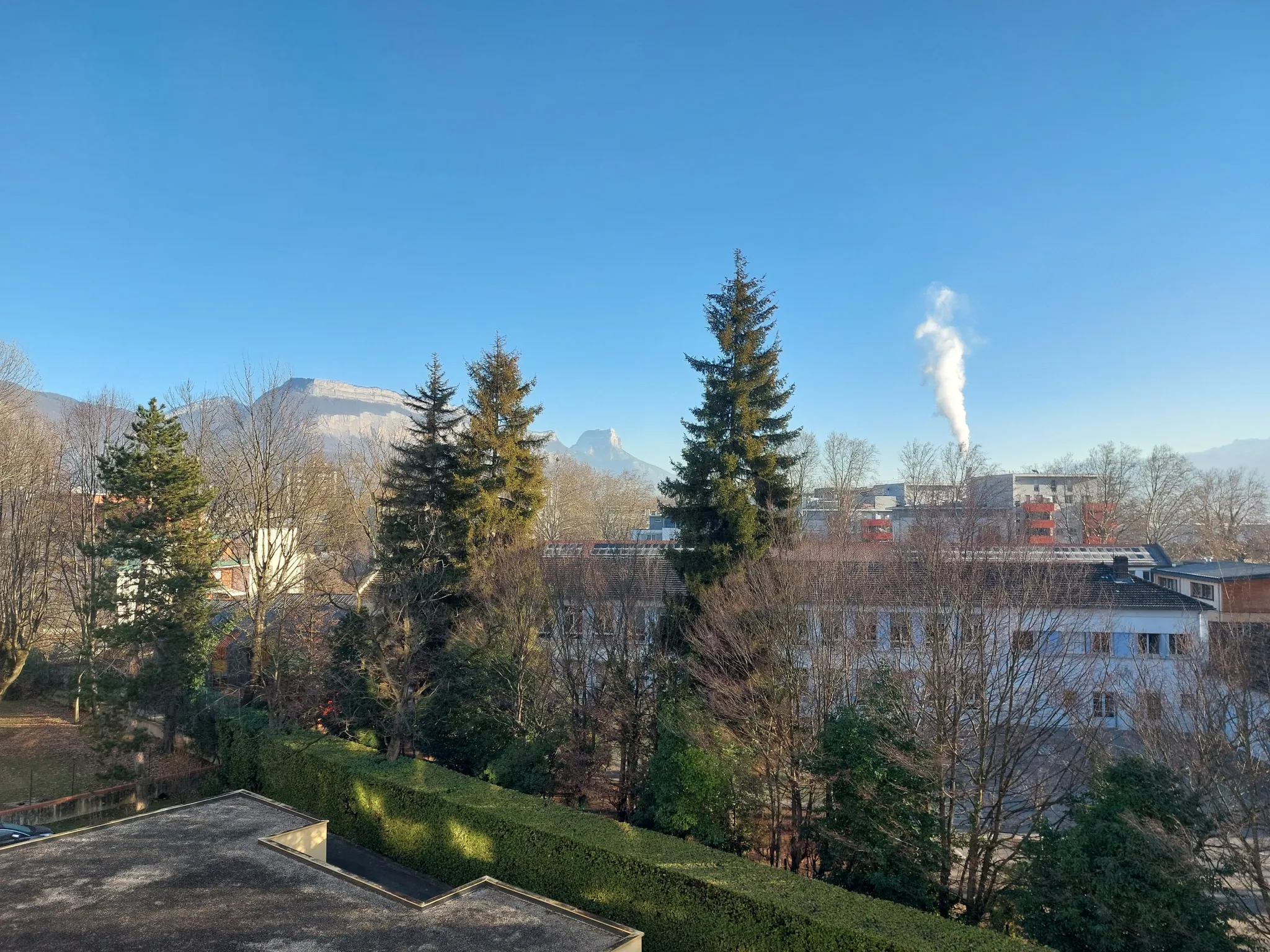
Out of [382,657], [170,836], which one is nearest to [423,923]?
[170,836]

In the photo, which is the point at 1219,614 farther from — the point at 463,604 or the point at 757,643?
the point at 463,604

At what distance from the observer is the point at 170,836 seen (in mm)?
14242

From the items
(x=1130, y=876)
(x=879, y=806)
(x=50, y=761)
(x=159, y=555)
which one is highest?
(x=159, y=555)

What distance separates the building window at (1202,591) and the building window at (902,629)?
2171cm

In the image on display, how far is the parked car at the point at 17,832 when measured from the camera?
670 inches

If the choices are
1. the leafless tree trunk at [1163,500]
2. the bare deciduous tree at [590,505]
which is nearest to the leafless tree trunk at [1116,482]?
the leafless tree trunk at [1163,500]

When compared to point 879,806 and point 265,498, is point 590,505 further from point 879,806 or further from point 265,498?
point 879,806

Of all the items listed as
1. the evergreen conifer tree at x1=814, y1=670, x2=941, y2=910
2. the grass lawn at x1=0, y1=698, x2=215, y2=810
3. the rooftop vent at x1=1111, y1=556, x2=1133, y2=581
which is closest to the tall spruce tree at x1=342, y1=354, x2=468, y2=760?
the grass lawn at x1=0, y1=698, x2=215, y2=810

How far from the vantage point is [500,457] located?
80.6ft

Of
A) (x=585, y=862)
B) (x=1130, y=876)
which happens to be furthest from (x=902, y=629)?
(x=585, y=862)

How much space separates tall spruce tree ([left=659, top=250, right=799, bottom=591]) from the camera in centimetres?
1891

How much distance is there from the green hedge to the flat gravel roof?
1750 millimetres

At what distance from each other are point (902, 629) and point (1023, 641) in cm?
266

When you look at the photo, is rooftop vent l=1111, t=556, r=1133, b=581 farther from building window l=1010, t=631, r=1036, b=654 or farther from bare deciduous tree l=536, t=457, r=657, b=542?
bare deciduous tree l=536, t=457, r=657, b=542
